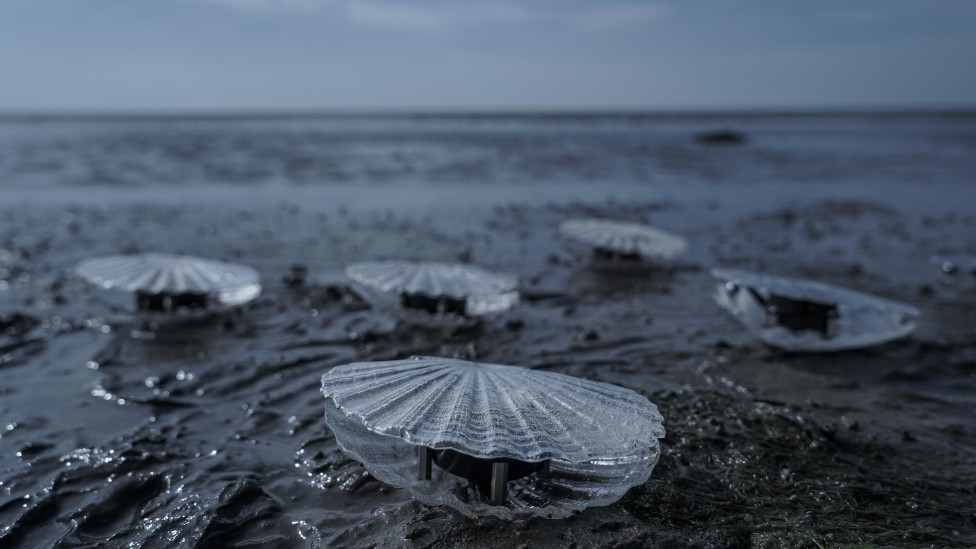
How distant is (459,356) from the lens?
7.25m

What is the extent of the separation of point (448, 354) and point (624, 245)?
4.62m

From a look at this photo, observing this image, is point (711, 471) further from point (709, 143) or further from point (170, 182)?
point (709, 143)

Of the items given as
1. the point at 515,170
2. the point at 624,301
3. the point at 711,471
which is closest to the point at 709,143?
the point at 515,170

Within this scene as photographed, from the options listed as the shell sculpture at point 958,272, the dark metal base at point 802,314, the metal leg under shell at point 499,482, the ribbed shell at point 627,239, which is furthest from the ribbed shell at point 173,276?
the shell sculpture at point 958,272

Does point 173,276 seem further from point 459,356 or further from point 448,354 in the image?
point 459,356

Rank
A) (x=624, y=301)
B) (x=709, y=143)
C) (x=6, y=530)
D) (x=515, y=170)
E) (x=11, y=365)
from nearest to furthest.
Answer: (x=6, y=530)
(x=11, y=365)
(x=624, y=301)
(x=515, y=170)
(x=709, y=143)

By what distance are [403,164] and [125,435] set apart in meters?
23.0

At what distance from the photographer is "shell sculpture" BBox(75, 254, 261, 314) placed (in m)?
7.83

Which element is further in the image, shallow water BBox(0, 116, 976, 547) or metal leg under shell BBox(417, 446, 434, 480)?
shallow water BBox(0, 116, 976, 547)

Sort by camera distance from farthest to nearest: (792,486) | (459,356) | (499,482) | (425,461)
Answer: (459,356) → (792,486) → (425,461) → (499,482)

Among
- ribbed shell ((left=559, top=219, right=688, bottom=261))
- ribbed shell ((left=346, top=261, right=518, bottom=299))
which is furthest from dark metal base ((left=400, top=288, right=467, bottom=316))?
ribbed shell ((left=559, top=219, right=688, bottom=261))

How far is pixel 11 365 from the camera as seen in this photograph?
695cm

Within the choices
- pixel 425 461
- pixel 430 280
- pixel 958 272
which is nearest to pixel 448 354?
pixel 430 280

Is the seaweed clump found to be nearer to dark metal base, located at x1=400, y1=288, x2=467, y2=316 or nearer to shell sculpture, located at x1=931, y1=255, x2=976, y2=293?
dark metal base, located at x1=400, y1=288, x2=467, y2=316
